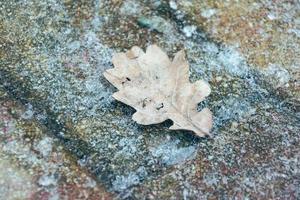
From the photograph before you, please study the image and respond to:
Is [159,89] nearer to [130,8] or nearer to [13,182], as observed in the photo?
[130,8]

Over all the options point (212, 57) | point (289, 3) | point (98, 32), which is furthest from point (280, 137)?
point (98, 32)

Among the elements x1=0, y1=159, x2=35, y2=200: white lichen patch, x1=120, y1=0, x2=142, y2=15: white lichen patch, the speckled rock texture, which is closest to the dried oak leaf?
the speckled rock texture

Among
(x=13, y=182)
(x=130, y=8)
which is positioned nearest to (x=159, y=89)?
(x=130, y=8)

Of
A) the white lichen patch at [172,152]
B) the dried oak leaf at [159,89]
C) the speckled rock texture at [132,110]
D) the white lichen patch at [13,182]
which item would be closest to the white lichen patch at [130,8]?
the speckled rock texture at [132,110]

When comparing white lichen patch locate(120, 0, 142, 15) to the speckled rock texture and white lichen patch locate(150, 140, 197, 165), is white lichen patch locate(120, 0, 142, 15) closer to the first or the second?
the speckled rock texture

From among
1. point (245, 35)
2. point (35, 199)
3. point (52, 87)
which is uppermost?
point (245, 35)

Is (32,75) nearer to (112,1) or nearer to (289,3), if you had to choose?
(112,1)
